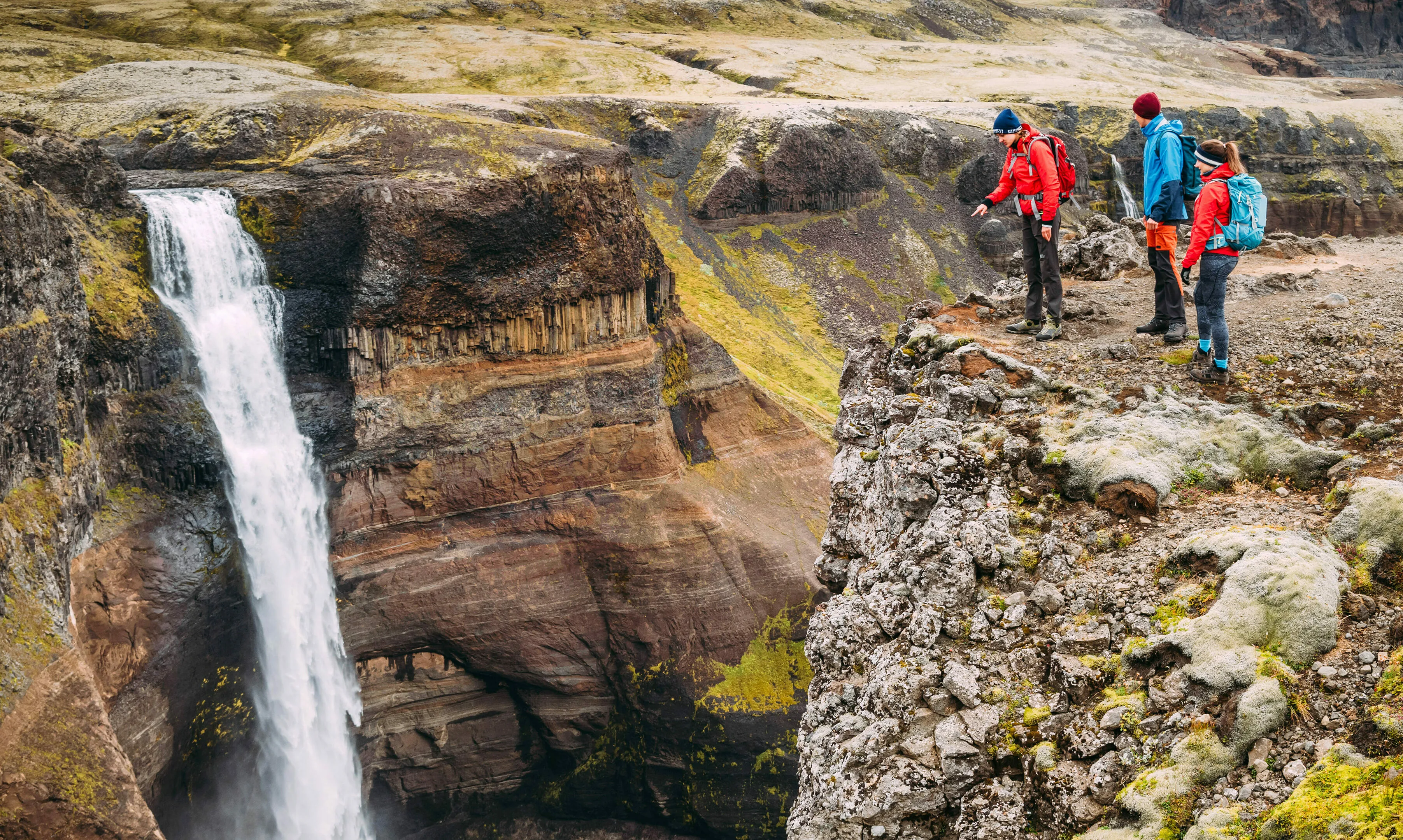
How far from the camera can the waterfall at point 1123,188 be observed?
7588 centimetres

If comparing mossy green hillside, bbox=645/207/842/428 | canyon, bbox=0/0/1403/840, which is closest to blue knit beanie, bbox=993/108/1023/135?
canyon, bbox=0/0/1403/840

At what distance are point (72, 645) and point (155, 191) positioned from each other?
1772cm

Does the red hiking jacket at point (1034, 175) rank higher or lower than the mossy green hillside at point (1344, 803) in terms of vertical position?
higher

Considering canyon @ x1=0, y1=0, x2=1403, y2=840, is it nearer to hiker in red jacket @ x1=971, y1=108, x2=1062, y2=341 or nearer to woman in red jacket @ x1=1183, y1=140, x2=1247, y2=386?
woman in red jacket @ x1=1183, y1=140, x2=1247, y2=386

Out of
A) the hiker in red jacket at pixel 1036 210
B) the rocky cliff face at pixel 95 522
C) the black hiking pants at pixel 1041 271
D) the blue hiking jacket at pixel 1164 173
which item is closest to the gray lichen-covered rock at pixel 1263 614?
the blue hiking jacket at pixel 1164 173

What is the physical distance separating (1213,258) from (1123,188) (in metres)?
72.5

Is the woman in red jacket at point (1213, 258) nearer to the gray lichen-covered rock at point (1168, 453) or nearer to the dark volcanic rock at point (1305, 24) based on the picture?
the gray lichen-covered rock at point (1168, 453)

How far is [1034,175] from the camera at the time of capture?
15.5m

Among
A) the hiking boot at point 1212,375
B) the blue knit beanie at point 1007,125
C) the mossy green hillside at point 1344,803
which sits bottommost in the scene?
the mossy green hillside at point 1344,803

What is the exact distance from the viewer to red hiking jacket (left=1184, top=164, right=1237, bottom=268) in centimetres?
1281

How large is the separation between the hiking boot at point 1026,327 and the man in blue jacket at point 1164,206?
2082 mm

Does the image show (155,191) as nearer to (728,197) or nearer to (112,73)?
(112,73)

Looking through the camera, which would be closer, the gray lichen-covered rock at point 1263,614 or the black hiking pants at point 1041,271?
the gray lichen-covered rock at point 1263,614

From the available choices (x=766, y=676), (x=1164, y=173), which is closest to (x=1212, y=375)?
(x=1164, y=173)
